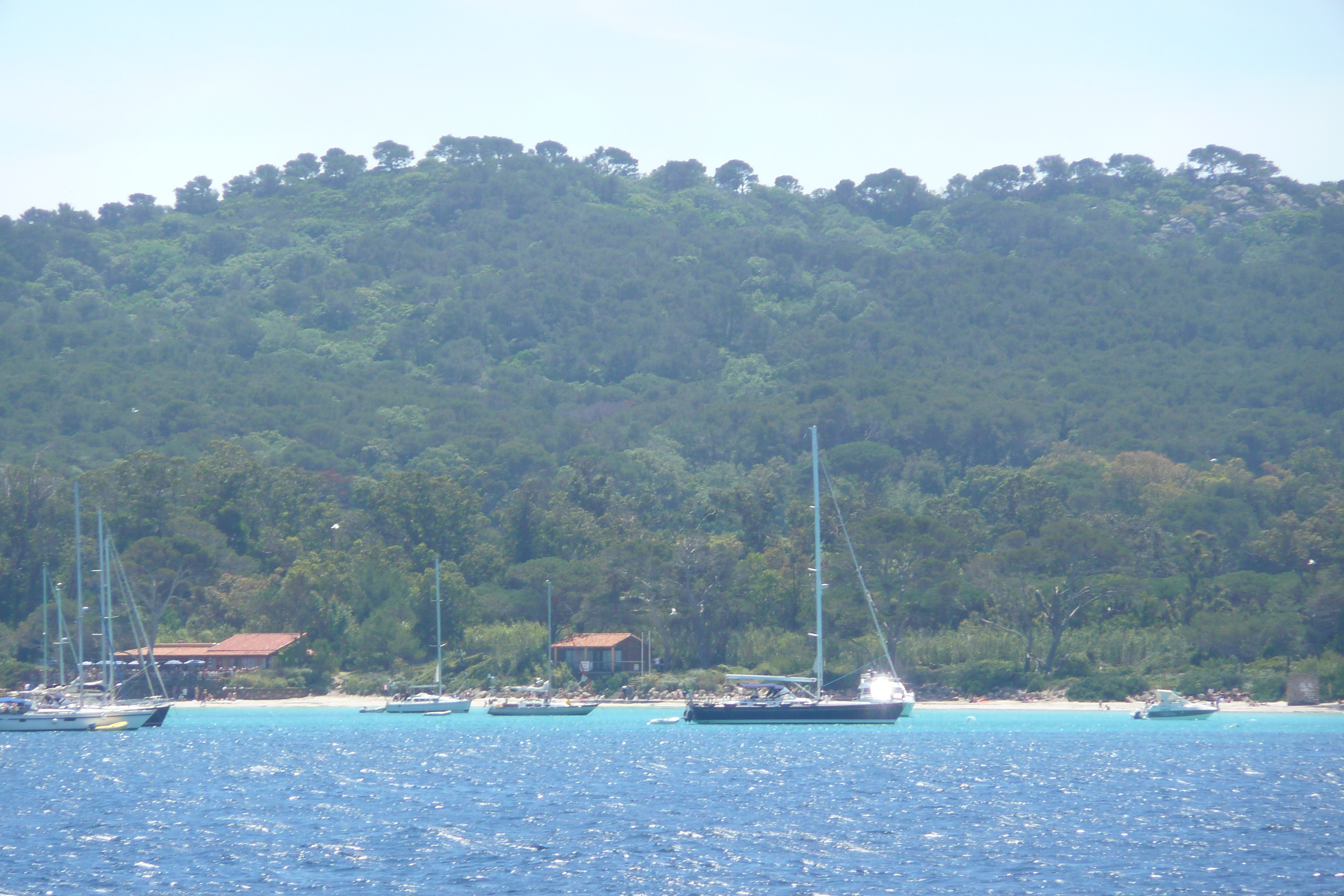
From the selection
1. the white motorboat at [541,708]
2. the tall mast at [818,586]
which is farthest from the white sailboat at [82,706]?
the tall mast at [818,586]

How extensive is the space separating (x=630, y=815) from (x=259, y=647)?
47.6 meters

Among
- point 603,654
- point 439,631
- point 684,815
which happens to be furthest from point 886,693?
point 684,815

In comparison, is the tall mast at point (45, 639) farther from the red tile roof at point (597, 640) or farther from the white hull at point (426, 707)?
the red tile roof at point (597, 640)

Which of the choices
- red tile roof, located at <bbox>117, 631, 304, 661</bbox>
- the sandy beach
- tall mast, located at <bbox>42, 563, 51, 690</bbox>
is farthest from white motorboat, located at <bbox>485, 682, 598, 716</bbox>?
tall mast, located at <bbox>42, 563, 51, 690</bbox>

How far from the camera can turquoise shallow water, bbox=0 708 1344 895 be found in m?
22.6

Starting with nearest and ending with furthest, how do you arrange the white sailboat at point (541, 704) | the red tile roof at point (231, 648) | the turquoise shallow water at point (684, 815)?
the turquoise shallow water at point (684, 815)
the white sailboat at point (541, 704)
the red tile roof at point (231, 648)

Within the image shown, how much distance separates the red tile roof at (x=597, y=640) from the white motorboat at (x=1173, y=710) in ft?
85.0

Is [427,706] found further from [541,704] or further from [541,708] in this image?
[541,708]

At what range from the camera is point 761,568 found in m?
75.1

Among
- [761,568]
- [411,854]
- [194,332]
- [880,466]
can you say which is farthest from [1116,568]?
[194,332]

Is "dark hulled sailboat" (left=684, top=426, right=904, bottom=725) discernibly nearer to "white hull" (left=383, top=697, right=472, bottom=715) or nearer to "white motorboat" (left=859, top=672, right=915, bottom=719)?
"white motorboat" (left=859, top=672, right=915, bottom=719)

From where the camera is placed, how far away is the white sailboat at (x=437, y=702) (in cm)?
6506

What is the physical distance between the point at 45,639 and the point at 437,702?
17.7 m

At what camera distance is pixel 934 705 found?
6475 cm
